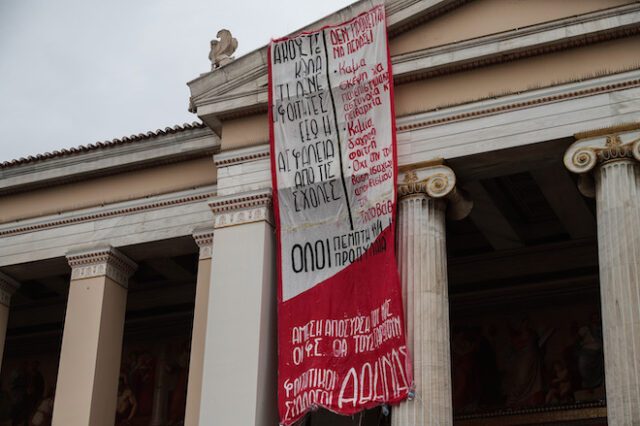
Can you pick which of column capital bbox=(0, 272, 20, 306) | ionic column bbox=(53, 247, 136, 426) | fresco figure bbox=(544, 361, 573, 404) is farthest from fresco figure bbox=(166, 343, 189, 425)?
fresco figure bbox=(544, 361, 573, 404)

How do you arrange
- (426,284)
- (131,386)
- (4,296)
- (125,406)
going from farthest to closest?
(131,386) < (125,406) < (4,296) < (426,284)

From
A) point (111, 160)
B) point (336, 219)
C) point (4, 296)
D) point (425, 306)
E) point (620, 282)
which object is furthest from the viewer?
point (4, 296)

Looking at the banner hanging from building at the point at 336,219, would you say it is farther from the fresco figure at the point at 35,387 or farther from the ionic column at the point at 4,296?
the fresco figure at the point at 35,387

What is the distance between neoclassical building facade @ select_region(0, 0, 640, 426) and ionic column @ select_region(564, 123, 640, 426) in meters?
0.03

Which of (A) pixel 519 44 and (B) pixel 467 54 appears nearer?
(A) pixel 519 44

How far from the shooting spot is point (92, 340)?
17.8 m

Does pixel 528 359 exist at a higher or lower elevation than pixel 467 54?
lower

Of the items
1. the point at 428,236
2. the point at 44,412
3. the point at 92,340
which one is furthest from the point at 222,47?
the point at 44,412

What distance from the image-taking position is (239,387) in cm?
1539

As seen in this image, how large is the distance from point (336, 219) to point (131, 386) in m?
8.03

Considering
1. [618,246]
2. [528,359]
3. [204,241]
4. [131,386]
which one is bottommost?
[131,386]

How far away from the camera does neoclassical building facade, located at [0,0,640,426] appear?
14633 millimetres

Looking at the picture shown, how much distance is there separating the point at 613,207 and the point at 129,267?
899 cm

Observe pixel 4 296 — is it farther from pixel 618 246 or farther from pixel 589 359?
pixel 618 246
